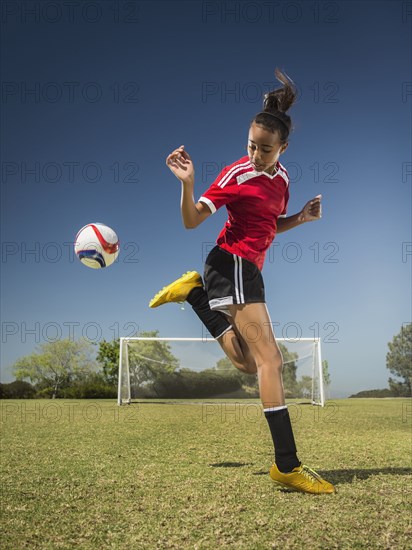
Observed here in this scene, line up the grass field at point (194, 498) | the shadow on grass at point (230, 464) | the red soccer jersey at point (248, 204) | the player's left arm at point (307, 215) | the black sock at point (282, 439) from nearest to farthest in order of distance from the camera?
the grass field at point (194, 498) < the black sock at point (282, 439) < the red soccer jersey at point (248, 204) < the shadow on grass at point (230, 464) < the player's left arm at point (307, 215)

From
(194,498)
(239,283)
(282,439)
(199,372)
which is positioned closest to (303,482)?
(282,439)

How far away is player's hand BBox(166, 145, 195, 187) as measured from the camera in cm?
320

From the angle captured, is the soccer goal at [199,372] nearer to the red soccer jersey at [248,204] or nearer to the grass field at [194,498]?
the grass field at [194,498]

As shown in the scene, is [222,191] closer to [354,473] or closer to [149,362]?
[354,473]

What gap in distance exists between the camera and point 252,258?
3578mm

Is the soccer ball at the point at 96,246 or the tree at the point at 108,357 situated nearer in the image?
the soccer ball at the point at 96,246

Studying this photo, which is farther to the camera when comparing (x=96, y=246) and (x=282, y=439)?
(x=96, y=246)

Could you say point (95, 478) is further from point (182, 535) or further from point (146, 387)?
point (146, 387)

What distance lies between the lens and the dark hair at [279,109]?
3441mm

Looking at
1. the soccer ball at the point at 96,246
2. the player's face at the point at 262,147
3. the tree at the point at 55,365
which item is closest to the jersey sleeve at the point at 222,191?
the player's face at the point at 262,147

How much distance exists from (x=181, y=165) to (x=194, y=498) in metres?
2.09

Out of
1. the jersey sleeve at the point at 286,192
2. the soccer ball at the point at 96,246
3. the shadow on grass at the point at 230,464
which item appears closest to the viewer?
the jersey sleeve at the point at 286,192

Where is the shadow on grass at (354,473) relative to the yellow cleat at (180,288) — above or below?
below

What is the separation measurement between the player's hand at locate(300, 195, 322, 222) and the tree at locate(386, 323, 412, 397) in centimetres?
5117
